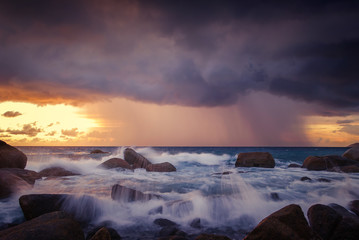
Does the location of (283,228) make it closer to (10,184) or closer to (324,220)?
(324,220)

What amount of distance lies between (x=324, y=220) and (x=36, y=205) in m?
7.08

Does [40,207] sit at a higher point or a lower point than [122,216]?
higher

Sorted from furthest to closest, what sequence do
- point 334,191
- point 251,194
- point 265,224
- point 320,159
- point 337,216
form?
point 320,159
point 334,191
point 251,194
point 337,216
point 265,224

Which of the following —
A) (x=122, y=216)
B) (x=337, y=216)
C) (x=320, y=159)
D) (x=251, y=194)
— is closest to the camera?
(x=337, y=216)

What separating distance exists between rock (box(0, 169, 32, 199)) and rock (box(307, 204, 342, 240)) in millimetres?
9635

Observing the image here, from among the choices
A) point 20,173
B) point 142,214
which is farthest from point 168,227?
point 20,173

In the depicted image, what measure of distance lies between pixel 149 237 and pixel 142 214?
4.59ft

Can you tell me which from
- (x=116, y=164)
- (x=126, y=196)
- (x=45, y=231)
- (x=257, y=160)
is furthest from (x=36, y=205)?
(x=257, y=160)

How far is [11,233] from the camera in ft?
12.1

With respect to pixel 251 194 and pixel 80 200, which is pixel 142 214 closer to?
pixel 80 200

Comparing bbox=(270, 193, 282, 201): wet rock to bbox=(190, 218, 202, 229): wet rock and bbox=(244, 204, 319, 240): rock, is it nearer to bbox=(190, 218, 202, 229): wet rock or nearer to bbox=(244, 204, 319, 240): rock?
bbox=(190, 218, 202, 229): wet rock

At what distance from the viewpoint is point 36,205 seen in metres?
5.29

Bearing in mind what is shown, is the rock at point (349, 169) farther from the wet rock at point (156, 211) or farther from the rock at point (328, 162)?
the wet rock at point (156, 211)

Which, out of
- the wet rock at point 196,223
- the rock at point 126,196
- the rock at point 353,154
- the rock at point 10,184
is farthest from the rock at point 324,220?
the rock at point 353,154
